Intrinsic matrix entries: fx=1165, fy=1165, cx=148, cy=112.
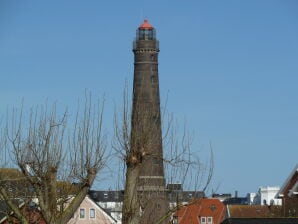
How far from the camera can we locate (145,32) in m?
118

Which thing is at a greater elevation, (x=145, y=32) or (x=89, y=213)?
(x=145, y=32)

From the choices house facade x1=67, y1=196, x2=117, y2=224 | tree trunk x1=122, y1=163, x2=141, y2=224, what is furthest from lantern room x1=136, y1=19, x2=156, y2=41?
tree trunk x1=122, y1=163, x2=141, y2=224

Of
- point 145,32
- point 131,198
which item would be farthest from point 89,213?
point 131,198

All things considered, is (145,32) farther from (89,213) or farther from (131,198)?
(131,198)

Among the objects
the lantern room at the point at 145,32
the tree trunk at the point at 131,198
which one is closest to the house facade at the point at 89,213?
the lantern room at the point at 145,32

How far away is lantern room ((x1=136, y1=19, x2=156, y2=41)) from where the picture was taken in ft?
384

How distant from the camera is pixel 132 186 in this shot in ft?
126

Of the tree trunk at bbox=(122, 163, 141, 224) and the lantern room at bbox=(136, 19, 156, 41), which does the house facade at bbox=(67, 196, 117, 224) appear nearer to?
the lantern room at bbox=(136, 19, 156, 41)

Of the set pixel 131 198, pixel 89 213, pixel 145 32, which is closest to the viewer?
pixel 131 198

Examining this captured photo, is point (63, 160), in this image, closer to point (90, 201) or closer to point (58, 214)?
point (58, 214)

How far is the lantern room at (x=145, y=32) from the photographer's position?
117 meters

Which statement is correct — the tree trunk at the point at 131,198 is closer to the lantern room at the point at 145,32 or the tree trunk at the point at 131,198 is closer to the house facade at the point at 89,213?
the house facade at the point at 89,213

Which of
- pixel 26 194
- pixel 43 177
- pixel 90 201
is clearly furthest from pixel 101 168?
pixel 90 201

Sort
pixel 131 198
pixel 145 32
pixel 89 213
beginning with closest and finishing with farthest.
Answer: pixel 131 198 → pixel 89 213 → pixel 145 32
